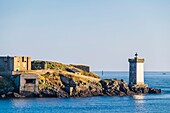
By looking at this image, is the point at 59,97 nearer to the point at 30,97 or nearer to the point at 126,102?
the point at 30,97

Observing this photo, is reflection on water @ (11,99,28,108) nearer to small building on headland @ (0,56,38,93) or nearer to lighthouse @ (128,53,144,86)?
small building on headland @ (0,56,38,93)

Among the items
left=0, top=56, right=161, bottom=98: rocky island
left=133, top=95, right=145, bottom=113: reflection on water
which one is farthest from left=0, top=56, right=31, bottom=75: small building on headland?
left=133, top=95, right=145, bottom=113: reflection on water

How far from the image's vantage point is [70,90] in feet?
363

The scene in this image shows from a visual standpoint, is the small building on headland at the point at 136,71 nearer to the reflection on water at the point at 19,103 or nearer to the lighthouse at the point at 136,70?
the lighthouse at the point at 136,70

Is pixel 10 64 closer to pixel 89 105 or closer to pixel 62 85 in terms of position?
pixel 62 85

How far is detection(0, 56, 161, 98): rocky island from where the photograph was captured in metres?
108

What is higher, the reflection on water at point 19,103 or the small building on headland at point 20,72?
the small building on headland at point 20,72

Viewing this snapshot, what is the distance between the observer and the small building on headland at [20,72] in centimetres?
10750

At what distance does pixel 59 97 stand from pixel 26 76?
304 inches

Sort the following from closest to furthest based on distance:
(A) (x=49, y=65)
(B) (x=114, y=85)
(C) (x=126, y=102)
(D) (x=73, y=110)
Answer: (D) (x=73, y=110), (C) (x=126, y=102), (B) (x=114, y=85), (A) (x=49, y=65)

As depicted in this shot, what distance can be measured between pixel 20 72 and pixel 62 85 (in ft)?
29.3

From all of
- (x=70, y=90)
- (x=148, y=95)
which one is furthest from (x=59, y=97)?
(x=148, y=95)

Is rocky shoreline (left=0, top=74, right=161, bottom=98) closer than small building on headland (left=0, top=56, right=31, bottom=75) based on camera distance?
Yes

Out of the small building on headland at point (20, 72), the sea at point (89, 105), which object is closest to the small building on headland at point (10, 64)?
the small building on headland at point (20, 72)
